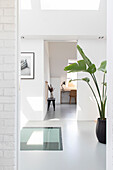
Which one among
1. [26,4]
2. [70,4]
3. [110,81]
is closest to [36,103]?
[26,4]

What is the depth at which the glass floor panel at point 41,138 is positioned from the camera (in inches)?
103

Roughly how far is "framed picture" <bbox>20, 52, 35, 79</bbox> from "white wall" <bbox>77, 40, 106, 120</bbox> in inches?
53.3

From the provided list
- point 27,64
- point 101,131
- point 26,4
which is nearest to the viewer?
point 101,131

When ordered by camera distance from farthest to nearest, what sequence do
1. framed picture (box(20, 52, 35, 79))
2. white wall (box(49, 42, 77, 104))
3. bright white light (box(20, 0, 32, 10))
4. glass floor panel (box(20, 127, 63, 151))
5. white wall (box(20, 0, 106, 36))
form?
white wall (box(49, 42, 77, 104)) → framed picture (box(20, 52, 35, 79)) → white wall (box(20, 0, 106, 36)) → bright white light (box(20, 0, 32, 10)) → glass floor panel (box(20, 127, 63, 151))

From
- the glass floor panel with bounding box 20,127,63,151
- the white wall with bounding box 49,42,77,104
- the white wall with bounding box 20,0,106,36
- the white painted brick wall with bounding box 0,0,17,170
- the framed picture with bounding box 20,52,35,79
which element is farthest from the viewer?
the white wall with bounding box 49,42,77,104

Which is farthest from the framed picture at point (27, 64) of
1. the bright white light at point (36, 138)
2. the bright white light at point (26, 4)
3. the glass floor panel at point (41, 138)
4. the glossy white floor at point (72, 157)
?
the glossy white floor at point (72, 157)

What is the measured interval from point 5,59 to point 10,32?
267mm

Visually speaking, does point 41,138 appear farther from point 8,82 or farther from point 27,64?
point 27,64

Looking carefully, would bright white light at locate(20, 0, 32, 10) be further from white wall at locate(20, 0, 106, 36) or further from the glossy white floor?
the glossy white floor

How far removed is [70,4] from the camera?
382cm

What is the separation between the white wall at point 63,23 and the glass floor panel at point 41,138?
2.42 meters

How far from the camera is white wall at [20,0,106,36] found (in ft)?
13.0

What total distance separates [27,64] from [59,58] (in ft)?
9.26

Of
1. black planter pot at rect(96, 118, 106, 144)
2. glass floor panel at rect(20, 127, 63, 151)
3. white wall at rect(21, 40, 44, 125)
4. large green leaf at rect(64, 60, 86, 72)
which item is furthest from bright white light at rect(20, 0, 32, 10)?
black planter pot at rect(96, 118, 106, 144)
